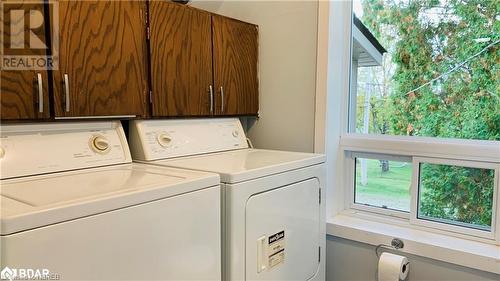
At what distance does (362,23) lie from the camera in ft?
6.75

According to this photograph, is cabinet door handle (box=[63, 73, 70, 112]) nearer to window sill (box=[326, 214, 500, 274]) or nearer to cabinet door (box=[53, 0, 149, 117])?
cabinet door (box=[53, 0, 149, 117])

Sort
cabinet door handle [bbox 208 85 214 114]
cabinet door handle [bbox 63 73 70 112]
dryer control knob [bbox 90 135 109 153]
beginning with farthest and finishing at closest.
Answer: cabinet door handle [bbox 208 85 214 114] → dryer control knob [bbox 90 135 109 153] → cabinet door handle [bbox 63 73 70 112]

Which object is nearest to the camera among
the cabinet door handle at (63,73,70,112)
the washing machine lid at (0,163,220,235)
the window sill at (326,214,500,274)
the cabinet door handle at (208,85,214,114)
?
the washing machine lid at (0,163,220,235)

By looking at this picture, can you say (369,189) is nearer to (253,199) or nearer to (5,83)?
(253,199)

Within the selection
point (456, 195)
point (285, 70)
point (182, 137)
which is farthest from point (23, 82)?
point (456, 195)

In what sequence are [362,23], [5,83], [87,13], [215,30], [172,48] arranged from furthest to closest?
[362,23]
[215,30]
[172,48]
[87,13]
[5,83]

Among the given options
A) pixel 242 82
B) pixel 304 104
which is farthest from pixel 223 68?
pixel 304 104

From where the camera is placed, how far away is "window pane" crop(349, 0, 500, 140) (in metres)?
1.70

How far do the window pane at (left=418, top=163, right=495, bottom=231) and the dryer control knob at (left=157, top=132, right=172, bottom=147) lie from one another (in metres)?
1.27

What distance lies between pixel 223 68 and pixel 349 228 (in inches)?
42.4

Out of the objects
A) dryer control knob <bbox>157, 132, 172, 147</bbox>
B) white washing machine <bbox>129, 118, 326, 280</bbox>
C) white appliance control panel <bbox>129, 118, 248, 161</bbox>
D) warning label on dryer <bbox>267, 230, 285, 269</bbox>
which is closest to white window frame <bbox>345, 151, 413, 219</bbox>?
white washing machine <bbox>129, 118, 326, 280</bbox>

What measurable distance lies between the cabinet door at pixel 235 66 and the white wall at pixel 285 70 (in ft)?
0.23

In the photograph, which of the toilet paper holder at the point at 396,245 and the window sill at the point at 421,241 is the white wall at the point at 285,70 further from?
the toilet paper holder at the point at 396,245

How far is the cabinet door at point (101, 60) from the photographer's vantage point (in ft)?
4.33
